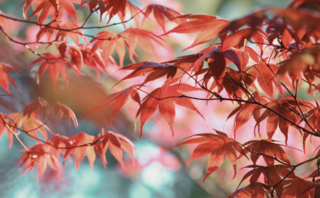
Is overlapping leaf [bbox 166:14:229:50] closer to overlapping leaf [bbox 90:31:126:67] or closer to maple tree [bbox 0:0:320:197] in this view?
maple tree [bbox 0:0:320:197]

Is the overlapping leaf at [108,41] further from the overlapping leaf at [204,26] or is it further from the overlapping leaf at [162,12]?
the overlapping leaf at [204,26]

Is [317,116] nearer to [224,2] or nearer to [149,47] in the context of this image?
[149,47]

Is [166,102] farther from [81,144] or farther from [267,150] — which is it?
[81,144]

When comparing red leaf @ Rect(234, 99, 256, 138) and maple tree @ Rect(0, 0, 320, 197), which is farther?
red leaf @ Rect(234, 99, 256, 138)

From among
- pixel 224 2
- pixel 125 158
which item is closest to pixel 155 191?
pixel 125 158

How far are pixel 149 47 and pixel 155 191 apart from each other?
233 centimetres

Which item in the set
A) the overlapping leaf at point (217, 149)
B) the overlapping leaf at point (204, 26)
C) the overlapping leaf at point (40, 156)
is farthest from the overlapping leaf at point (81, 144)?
the overlapping leaf at point (204, 26)

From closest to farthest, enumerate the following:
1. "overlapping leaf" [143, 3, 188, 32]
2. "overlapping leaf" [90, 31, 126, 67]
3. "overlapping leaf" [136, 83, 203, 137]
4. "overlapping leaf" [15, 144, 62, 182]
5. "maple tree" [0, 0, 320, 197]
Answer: "maple tree" [0, 0, 320, 197]
"overlapping leaf" [136, 83, 203, 137]
"overlapping leaf" [143, 3, 188, 32]
"overlapping leaf" [90, 31, 126, 67]
"overlapping leaf" [15, 144, 62, 182]

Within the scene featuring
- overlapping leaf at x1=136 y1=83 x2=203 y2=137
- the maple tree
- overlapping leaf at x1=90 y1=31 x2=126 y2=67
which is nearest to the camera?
the maple tree

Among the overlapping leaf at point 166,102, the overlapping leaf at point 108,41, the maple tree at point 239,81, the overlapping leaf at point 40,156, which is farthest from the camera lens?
the overlapping leaf at point 40,156

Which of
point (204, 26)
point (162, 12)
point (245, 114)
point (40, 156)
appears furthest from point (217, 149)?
point (40, 156)

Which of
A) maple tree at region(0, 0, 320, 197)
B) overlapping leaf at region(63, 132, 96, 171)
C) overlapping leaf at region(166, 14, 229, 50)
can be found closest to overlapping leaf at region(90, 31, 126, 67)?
maple tree at region(0, 0, 320, 197)

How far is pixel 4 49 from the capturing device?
218 cm

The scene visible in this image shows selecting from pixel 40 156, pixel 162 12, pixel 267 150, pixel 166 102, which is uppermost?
pixel 162 12
